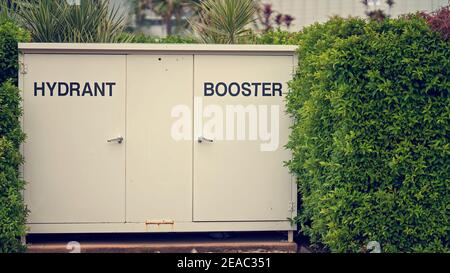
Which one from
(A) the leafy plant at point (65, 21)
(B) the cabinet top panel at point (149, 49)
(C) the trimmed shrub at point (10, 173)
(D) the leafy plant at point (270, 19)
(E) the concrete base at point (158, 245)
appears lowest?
(E) the concrete base at point (158, 245)

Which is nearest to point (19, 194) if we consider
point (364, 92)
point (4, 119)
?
point (4, 119)

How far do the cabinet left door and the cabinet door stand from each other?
102 mm

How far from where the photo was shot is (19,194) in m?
6.48

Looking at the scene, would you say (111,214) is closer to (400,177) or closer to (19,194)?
(19,194)

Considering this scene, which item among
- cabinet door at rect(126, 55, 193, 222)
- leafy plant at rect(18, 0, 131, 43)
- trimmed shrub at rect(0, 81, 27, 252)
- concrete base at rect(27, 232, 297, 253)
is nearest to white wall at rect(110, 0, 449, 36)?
leafy plant at rect(18, 0, 131, 43)

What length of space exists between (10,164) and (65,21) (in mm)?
1848

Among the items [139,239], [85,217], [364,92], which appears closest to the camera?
[364,92]

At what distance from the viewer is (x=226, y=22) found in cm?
801

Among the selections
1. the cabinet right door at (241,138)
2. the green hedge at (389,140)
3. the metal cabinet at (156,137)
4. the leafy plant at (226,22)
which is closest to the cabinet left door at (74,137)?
the metal cabinet at (156,137)

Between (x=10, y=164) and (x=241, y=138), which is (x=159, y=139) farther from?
(x=10, y=164)

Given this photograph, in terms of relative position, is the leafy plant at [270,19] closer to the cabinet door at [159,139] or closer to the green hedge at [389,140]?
the cabinet door at [159,139]

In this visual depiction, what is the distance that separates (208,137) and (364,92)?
1625 mm

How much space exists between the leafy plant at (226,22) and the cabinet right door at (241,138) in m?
1.01

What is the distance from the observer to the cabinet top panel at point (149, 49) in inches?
270
